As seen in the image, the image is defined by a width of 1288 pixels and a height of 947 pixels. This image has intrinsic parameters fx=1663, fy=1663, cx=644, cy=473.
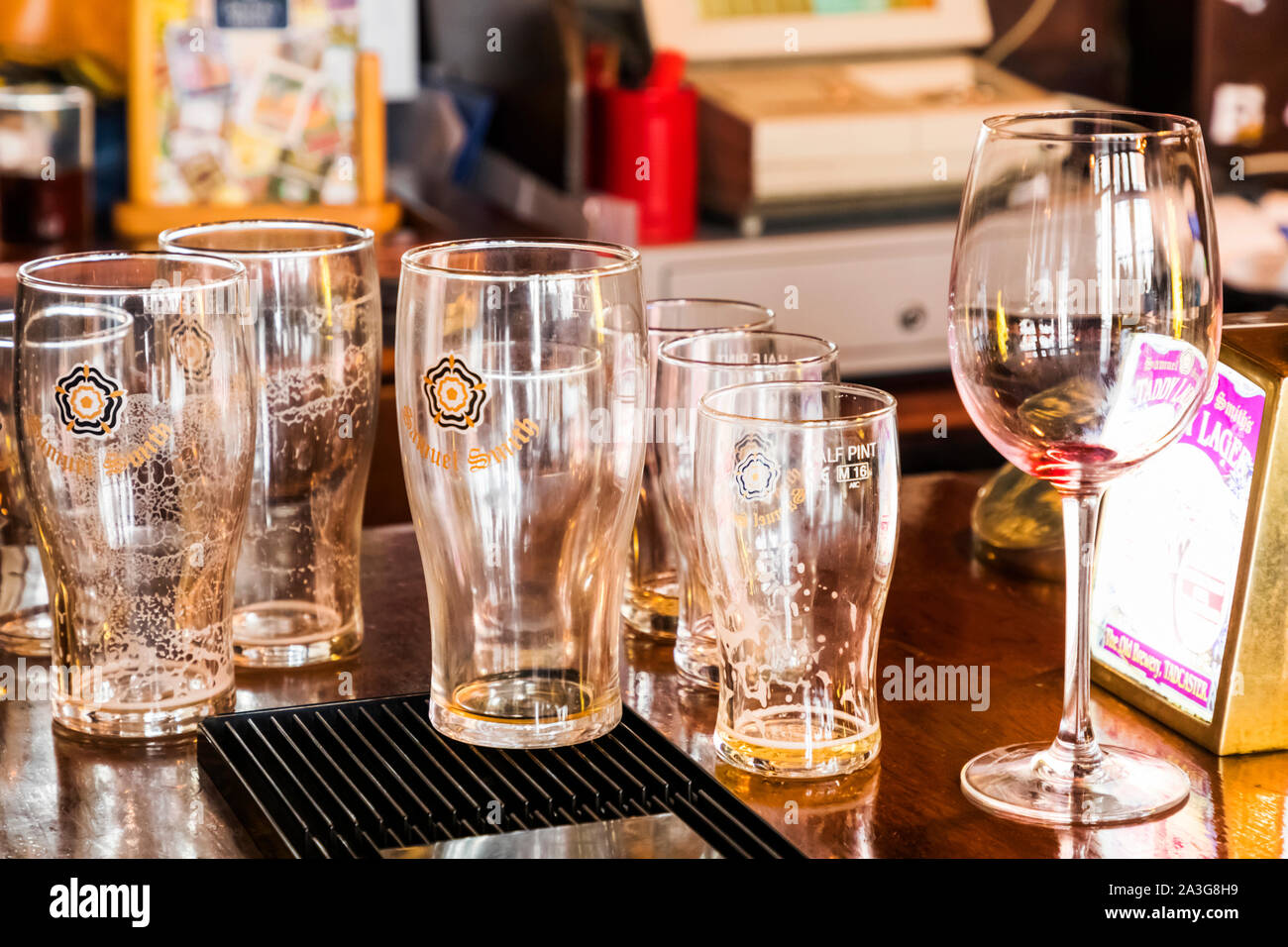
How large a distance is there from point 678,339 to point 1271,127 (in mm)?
2191

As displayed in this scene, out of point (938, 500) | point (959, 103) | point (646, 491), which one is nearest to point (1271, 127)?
point (959, 103)

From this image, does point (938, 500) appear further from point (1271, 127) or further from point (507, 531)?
point (1271, 127)

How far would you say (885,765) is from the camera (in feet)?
2.48

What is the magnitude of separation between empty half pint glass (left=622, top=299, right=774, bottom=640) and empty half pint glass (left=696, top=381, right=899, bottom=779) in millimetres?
177

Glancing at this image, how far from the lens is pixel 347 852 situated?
0.66 m

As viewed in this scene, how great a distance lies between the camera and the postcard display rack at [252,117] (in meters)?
2.22

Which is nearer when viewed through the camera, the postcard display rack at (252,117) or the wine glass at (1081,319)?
the wine glass at (1081,319)

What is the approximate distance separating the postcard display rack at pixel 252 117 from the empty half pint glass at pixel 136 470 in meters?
1.53

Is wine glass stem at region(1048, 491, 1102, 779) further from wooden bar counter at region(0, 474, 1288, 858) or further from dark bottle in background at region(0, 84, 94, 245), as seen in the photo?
dark bottle in background at region(0, 84, 94, 245)

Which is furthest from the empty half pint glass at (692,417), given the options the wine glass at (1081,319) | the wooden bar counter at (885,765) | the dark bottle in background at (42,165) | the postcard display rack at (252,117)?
the dark bottle in background at (42,165)

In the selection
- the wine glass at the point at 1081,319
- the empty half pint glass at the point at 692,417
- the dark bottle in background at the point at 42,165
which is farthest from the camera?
the dark bottle in background at the point at 42,165

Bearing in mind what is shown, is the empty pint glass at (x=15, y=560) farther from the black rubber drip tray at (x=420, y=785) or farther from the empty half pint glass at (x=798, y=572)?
the empty half pint glass at (x=798, y=572)

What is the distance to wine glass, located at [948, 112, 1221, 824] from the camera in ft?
2.16

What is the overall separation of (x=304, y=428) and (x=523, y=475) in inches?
7.6
